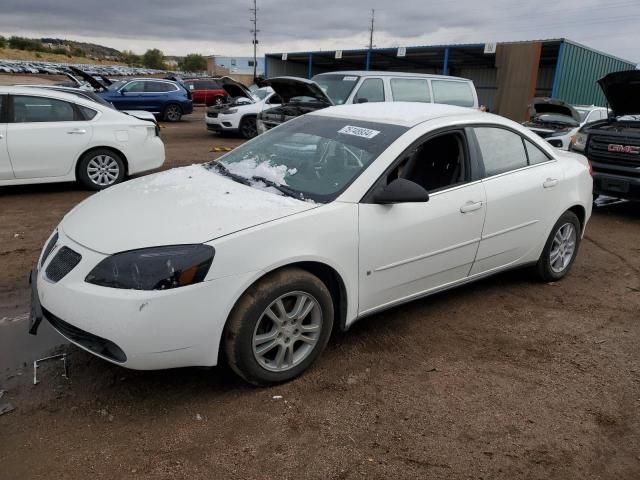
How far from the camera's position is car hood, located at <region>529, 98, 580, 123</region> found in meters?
12.1

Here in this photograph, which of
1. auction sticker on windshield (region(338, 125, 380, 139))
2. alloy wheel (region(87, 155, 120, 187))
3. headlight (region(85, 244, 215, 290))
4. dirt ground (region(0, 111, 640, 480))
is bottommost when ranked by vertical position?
dirt ground (region(0, 111, 640, 480))

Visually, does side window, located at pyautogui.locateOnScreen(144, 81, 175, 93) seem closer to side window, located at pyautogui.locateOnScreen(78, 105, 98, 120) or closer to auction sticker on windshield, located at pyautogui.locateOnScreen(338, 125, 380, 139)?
side window, located at pyautogui.locateOnScreen(78, 105, 98, 120)

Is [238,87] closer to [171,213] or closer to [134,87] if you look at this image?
[134,87]

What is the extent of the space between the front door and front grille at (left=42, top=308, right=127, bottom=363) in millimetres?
1431

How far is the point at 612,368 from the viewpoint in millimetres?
3389

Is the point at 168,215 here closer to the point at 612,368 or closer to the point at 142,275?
the point at 142,275

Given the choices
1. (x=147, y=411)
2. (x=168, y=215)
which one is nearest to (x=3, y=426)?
(x=147, y=411)

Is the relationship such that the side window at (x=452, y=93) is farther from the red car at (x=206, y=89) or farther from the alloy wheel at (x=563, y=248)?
the red car at (x=206, y=89)

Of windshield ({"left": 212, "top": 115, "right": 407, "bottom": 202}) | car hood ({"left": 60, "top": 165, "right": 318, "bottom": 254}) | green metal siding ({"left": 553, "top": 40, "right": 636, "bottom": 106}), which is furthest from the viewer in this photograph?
green metal siding ({"left": 553, "top": 40, "right": 636, "bottom": 106})

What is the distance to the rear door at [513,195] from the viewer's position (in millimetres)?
3912

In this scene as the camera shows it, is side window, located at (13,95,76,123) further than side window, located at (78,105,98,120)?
No

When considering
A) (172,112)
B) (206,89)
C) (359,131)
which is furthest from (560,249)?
(206,89)

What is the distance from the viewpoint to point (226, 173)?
3754 mm

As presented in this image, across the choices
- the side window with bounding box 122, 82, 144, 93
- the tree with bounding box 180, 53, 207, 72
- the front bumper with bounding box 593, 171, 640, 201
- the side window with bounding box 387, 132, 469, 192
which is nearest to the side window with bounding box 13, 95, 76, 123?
the side window with bounding box 387, 132, 469, 192
